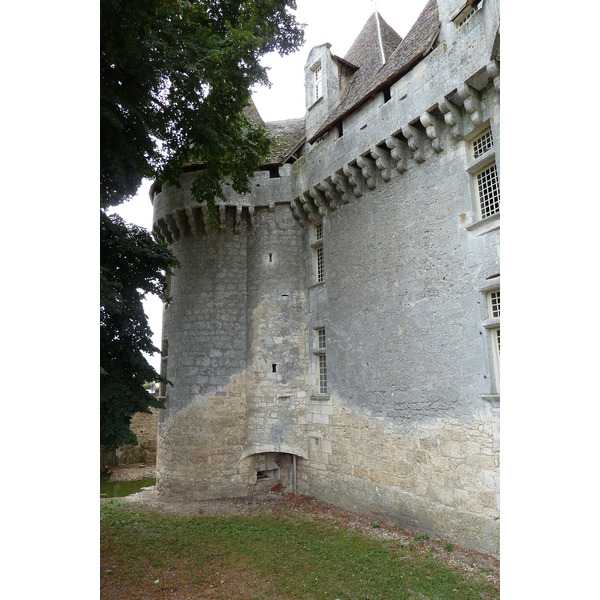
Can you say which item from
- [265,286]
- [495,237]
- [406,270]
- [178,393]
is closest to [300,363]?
[265,286]

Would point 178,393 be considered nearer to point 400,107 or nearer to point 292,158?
point 292,158

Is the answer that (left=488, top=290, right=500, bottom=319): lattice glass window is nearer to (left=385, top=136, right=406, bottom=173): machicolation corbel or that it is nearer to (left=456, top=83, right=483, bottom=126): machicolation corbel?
(left=456, top=83, right=483, bottom=126): machicolation corbel

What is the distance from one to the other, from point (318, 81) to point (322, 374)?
9.16 meters

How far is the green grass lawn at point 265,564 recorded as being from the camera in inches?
235

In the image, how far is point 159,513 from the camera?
32.6 ft

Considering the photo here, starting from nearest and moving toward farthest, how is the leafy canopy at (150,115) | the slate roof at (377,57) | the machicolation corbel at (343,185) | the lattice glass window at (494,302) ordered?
1. the leafy canopy at (150,115)
2. the lattice glass window at (494,302)
3. the slate roof at (377,57)
4. the machicolation corbel at (343,185)

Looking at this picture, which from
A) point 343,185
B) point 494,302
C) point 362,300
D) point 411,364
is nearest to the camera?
point 494,302

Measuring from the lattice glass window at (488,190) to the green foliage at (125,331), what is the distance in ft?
21.3

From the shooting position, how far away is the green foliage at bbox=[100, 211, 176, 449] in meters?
7.70

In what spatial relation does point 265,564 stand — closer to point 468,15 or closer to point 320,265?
point 320,265

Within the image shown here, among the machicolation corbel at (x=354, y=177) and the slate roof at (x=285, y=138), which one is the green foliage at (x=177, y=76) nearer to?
the machicolation corbel at (x=354, y=177)

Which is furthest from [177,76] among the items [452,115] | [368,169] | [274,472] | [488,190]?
[274,472]

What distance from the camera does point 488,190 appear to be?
24.8ft

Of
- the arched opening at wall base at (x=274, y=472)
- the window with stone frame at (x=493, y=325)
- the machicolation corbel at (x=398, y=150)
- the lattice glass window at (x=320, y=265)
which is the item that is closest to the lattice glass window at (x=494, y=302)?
the window with stone frame at (x=493, y=325)
